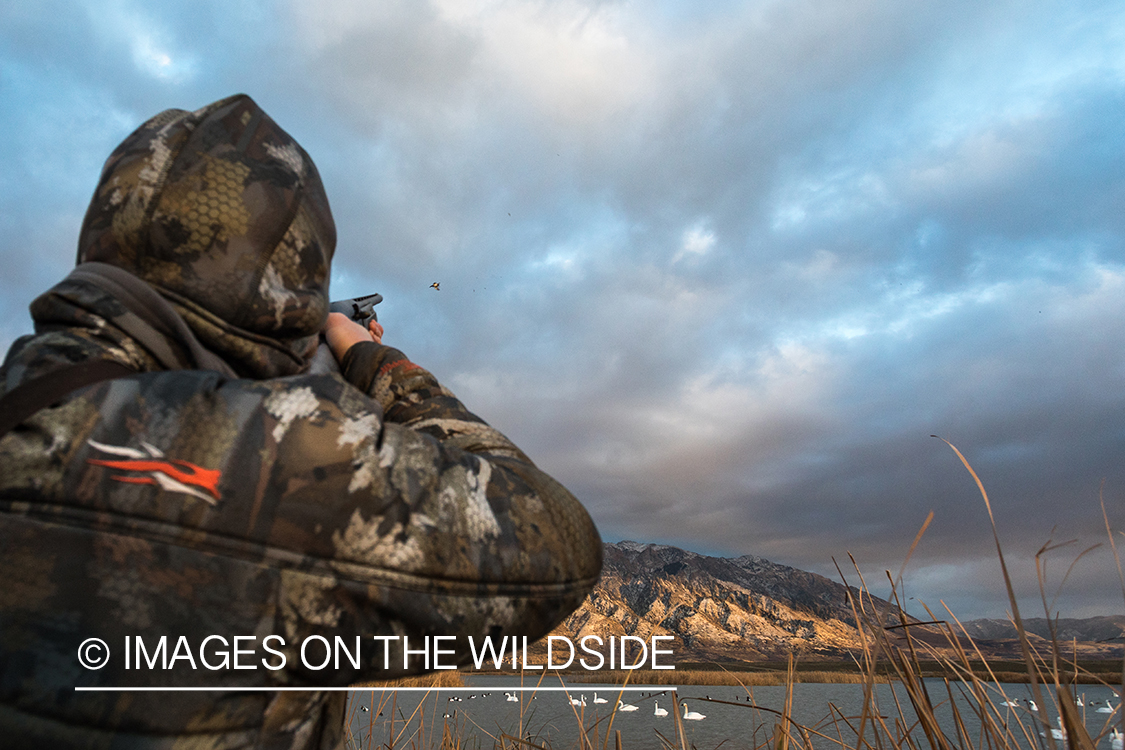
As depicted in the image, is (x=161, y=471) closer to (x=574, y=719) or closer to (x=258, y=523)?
(x=258, y=523)

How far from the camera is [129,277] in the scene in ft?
2.48

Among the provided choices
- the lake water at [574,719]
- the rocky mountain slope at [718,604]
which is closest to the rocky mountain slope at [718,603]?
the rocky mountain slope at [718,604]

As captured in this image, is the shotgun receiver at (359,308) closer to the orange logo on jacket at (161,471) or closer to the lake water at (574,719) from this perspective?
the orange logo on jacket at (161,471)

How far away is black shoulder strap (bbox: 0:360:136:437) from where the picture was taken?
1.93 feet

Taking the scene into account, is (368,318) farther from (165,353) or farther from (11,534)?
(11,534)

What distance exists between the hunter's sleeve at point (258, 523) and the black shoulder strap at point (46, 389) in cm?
2

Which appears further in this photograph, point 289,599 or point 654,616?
point 654,616

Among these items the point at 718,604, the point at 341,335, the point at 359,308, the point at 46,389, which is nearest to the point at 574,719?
the point at 359,308

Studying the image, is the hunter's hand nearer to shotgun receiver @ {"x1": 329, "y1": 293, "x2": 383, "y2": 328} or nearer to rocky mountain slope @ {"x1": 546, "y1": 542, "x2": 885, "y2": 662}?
shotgun receiver @ {"x1": 329, "y1": 293, "x2": 383, "y2": 328}

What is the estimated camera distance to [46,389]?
0.61 m

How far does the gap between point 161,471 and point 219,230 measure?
41cm

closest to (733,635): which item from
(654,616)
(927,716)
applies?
(654,616)

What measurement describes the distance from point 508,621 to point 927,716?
1.23 m

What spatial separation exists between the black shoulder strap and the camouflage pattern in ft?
0.07
